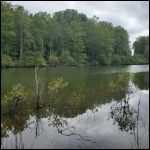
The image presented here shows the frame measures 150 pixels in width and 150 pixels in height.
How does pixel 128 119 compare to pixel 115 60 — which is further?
pixel 115 60

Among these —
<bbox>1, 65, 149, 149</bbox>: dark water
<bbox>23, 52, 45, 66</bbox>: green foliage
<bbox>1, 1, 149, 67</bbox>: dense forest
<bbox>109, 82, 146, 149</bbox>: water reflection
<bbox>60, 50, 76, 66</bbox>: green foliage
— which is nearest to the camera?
<bbox>1, 65, 149, 149</bbox>: dark water

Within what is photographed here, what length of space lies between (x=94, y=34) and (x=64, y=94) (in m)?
73.7

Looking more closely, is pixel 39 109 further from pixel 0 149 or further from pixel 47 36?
pixel 47 36

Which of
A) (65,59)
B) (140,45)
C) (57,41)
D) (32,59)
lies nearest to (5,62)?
(32,59)

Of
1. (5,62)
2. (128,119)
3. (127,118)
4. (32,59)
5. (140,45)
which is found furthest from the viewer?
(140,45)

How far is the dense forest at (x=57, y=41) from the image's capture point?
6250 centimetres

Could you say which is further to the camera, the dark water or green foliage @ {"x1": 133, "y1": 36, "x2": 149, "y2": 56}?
green foliage @ {"x1": 133, "y1": 36, "x2": 149, "y2": 56}

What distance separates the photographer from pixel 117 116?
51.6ft

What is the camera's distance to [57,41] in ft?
270

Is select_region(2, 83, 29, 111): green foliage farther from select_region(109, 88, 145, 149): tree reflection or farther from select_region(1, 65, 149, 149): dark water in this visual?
select_region(109, 88, 145, 149): tree reflection

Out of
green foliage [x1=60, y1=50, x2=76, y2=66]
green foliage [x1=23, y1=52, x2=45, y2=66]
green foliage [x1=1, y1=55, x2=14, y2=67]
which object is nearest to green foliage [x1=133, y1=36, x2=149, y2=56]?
green foliage [x1=60, y1=50, x2=76, y2=66]

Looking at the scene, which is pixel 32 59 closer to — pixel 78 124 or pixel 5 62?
pixel 5 62

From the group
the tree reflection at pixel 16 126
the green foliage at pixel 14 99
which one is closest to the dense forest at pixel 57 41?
the green foliage at pixel 14 99

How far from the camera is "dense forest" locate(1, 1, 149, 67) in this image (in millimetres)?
62500
